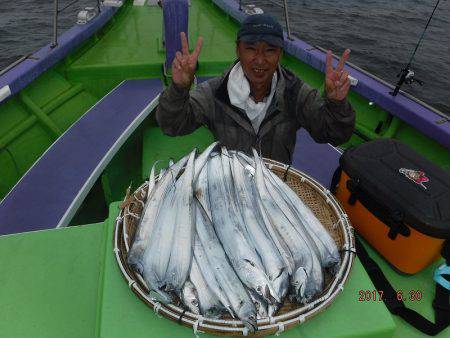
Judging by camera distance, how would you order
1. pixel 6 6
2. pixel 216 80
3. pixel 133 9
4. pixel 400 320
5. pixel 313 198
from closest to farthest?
pixel 400 320
pixel 313 198
pixel 216 80
pixel 133 9
pixel 6 6

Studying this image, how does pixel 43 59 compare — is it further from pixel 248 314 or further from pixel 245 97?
pixel 248 314

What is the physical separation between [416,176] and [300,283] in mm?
1348

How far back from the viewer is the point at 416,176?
8.00 feet

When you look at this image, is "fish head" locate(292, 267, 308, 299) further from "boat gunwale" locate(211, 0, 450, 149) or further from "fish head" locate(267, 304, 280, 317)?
"boat gunwale" locate(211, 0, 450, 149)

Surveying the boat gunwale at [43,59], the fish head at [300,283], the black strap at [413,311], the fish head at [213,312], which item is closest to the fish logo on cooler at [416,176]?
the black strap at [413,311]

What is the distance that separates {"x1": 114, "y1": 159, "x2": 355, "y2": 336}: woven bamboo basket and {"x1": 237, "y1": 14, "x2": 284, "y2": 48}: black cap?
37.8 inches

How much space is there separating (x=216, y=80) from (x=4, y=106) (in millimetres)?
3041

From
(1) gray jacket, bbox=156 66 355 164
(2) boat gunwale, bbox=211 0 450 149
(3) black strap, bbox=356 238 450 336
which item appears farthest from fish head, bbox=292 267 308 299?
(2) boat gunwale, bbox=211 0 450 149

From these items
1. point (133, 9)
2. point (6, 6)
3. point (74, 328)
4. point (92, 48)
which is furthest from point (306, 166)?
point (6, 6)

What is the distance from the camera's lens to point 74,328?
1.98 meters

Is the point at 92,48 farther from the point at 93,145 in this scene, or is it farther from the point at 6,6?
the point at 6,6

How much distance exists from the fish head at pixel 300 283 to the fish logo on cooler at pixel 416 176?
4.04ft

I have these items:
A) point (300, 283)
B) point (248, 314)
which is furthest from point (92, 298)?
point (300, 283)

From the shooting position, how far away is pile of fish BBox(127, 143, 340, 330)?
1657 mm
